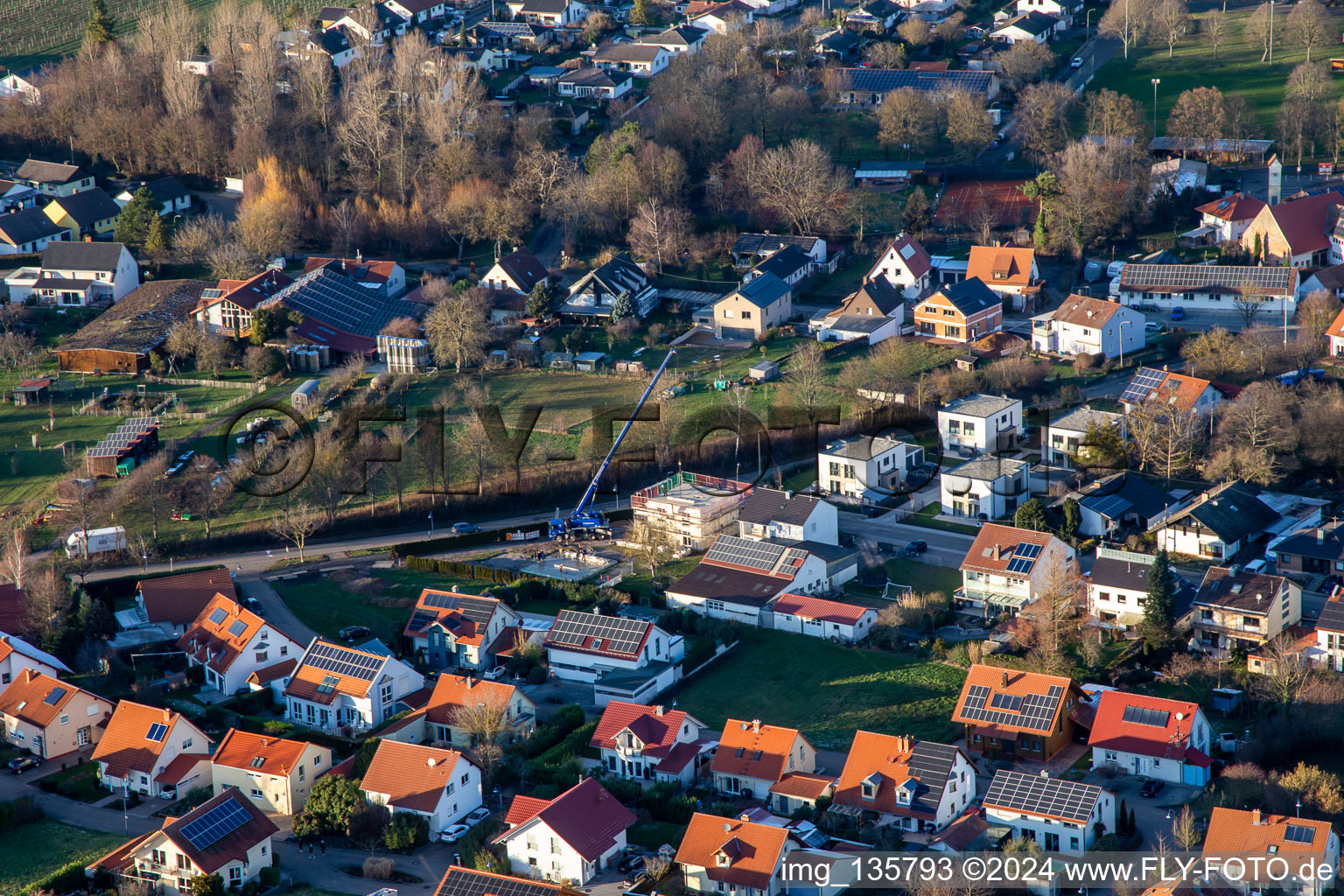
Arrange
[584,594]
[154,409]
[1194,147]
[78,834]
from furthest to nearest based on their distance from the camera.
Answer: [1194,147] < [154,409] < [584,594] < [78,834]

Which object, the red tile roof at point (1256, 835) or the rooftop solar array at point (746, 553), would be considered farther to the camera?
the rooftop solar array at point (746, 553)

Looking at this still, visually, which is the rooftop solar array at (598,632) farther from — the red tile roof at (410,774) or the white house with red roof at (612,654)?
the red tile roof at (410,774)

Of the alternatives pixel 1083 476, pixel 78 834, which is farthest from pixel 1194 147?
pixel 78 834

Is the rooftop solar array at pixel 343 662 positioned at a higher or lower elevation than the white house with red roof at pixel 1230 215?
lower

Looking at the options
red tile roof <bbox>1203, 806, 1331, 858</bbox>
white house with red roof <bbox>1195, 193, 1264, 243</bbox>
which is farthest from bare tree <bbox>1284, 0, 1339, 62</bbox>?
red tile roof <bbox>1203, 806, 1331, 858</bbox>

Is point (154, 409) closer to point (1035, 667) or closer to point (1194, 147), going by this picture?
point (1035, 667)

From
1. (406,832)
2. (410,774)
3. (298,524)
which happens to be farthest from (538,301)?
(406,832)

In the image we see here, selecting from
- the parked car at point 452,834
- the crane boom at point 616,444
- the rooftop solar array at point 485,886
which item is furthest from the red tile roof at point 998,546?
the rooftop solar array at point 485,886

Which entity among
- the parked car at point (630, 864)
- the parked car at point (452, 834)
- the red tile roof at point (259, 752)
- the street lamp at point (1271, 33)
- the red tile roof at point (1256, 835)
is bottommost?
the parked car at point (452, 834)
